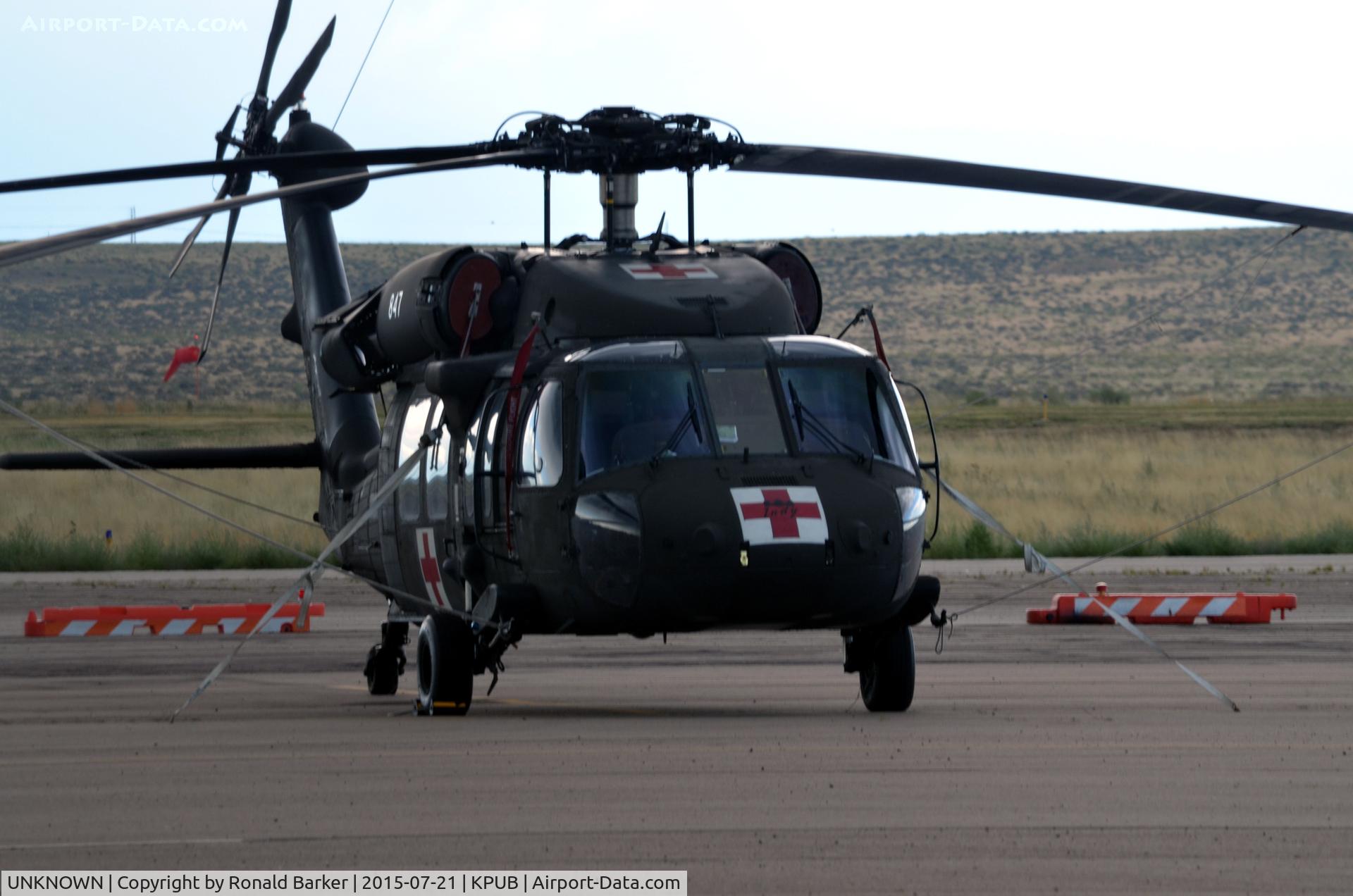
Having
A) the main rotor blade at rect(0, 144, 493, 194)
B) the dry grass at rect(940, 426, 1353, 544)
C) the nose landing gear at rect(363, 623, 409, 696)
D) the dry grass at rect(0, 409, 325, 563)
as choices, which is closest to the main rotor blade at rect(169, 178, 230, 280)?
the main rotor blade at rect(0, 144, 493, 194)

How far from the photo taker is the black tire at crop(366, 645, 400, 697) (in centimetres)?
1526

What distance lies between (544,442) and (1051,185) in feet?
10.9

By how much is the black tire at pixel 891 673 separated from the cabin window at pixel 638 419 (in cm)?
201

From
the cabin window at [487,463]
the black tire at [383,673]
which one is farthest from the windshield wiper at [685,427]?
the black tire at [383,673]

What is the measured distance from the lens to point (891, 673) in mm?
12328

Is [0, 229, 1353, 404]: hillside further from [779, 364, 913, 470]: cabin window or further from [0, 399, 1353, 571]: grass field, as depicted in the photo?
[779, 364, 913, 470]: cabin window

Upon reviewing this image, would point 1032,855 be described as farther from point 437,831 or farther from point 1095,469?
point 1095,469

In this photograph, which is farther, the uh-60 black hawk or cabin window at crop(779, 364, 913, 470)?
cabin window at crop(779, 364, 913, 470)

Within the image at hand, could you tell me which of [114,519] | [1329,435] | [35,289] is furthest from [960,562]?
[35,289]

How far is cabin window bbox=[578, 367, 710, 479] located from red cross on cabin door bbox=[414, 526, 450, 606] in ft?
7.32

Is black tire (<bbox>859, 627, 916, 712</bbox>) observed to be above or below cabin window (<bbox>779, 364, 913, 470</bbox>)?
below

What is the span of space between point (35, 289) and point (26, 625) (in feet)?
334

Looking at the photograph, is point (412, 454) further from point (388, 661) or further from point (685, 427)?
point (685, 427)

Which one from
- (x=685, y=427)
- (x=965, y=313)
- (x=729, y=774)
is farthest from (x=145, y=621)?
(x=965, y=313)
